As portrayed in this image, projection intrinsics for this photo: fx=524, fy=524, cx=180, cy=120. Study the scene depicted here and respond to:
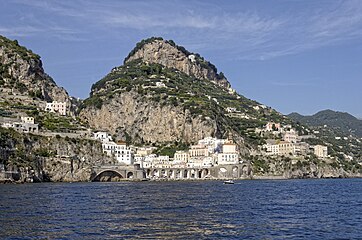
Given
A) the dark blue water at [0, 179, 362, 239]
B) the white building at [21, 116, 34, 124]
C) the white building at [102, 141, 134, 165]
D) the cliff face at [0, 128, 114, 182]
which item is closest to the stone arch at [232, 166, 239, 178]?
the white building at [102, 141, 134, 165]

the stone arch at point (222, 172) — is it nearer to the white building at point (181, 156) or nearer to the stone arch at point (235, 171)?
the stone arch at point (235, 171)

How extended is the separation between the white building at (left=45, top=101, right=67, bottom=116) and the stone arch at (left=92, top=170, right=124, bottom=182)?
102 feet

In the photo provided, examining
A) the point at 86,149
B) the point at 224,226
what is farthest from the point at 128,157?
the point at 224,226

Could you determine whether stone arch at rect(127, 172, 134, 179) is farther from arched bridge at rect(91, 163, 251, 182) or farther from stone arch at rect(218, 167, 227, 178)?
stone arch at rect(218, 167, 227, 178)

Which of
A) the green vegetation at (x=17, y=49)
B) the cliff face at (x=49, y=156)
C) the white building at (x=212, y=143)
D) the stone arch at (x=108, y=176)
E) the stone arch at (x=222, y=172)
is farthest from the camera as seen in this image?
the white building at (x=212, y=143)

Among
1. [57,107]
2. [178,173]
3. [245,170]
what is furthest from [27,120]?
[245,170]

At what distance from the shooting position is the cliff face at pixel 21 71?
153 metres

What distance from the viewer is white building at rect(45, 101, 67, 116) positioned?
153512 mm

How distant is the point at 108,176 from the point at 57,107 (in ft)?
118

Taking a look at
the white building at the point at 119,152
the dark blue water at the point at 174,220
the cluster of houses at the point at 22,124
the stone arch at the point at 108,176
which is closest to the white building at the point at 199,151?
the white building at the point at 119,152

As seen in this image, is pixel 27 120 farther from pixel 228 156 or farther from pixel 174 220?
pixel 174 220

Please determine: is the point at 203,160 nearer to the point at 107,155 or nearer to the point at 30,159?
the point at 107,155

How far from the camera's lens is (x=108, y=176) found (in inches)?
5276

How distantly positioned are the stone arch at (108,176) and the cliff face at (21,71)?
37690mm
